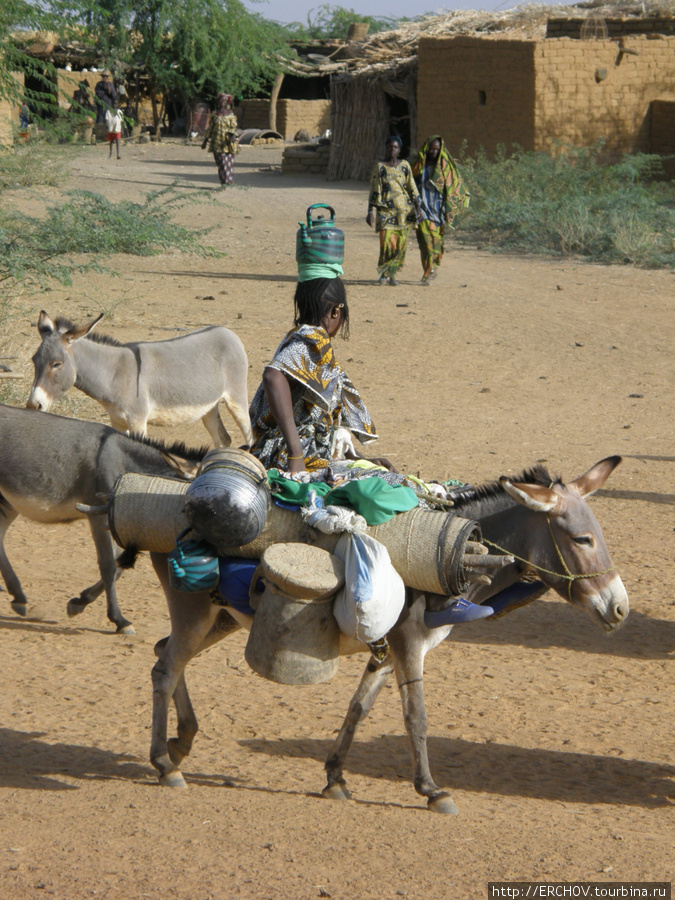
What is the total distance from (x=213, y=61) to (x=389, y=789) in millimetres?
33546

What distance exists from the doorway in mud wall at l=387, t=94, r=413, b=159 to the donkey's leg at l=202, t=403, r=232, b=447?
1795 centimetres

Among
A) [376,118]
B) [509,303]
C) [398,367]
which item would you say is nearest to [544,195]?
[509,303]

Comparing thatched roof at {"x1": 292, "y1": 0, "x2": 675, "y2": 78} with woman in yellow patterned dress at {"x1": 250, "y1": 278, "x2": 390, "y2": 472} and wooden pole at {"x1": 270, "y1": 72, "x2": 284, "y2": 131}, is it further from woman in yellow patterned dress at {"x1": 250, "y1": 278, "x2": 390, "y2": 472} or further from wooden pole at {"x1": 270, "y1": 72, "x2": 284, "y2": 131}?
woman in yellow patterned dress at {"x1": 250, "y1": 278, "x2": 390, "y2": 472}

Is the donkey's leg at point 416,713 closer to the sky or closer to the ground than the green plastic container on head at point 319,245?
closer to the ground

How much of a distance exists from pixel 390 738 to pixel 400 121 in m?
23.5

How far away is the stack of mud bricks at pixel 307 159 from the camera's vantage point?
86.3 ft

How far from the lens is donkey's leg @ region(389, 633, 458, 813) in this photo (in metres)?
A: 3.50

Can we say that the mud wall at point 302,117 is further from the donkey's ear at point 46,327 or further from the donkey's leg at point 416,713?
the donkey's leg at point 416,713

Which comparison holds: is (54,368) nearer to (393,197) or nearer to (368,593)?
(368,593)

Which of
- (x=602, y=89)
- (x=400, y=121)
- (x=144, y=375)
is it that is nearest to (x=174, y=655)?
(x=144, y=375)

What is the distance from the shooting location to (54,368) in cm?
645

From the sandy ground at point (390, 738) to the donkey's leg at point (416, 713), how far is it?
3.2 inches

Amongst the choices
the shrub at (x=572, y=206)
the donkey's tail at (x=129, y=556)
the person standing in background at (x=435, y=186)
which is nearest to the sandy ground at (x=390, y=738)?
the donkey's tail at (x=129, y=556)

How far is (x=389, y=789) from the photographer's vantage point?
3.80 m
